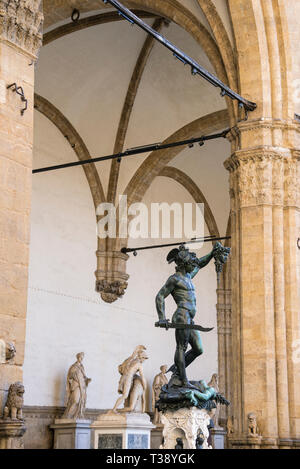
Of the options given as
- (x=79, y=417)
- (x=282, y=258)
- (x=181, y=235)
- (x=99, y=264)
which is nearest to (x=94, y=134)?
(x=99, y=264)

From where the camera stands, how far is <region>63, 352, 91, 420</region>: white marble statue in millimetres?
16797

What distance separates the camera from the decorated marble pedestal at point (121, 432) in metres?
11.4

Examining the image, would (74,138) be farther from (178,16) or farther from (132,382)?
(132,382)

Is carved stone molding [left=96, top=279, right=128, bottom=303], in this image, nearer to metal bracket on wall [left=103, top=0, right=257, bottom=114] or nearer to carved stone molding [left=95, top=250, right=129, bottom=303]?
carved stone molding [left=95, top=250, right=129, bottom=303]

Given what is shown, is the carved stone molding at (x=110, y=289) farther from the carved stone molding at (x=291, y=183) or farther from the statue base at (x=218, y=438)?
the carved stone molding at (x=291, y=183)

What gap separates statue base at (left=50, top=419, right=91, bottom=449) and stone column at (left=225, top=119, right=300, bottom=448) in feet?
18.1

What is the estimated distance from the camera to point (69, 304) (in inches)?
703

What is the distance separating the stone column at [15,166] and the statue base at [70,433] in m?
9.98

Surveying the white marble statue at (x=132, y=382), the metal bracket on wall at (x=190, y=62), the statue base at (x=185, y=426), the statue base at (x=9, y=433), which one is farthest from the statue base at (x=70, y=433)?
the statue base at (x=9, y=433)

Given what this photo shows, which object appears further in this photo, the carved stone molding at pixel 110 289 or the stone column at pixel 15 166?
the carved stone molding at pixel 110 289

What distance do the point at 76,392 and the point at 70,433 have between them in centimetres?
85

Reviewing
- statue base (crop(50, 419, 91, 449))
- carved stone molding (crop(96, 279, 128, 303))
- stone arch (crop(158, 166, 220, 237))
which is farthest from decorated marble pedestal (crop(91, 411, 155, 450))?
stone arch (crop(158, 166, 220, 237))
